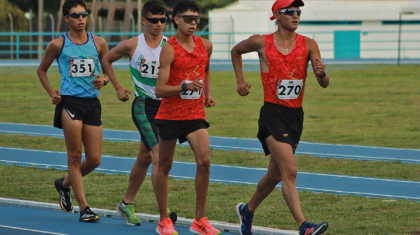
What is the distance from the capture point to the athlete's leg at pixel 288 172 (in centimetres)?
538

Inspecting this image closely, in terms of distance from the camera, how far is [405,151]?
1189 centimetres

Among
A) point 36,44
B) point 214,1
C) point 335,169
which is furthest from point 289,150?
point 214,1

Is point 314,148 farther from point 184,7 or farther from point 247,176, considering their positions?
point 184,7

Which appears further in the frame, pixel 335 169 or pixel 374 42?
pixel 374 42

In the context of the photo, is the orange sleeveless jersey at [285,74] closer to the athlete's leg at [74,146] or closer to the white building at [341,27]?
the athlete's leg at [74,146]

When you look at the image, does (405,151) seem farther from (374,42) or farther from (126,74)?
(374,42)

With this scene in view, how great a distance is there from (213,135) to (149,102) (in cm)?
766

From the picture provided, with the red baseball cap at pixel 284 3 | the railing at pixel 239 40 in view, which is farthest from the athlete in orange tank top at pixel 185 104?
the railing at pixel 239 40

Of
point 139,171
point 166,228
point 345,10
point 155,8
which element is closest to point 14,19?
point 345,10

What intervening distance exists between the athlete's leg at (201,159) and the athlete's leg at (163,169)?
0.70ft

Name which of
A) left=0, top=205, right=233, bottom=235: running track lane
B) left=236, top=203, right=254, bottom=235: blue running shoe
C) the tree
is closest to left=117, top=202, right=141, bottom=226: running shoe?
left=0, top=205, right=233, bottom=235: running track lane

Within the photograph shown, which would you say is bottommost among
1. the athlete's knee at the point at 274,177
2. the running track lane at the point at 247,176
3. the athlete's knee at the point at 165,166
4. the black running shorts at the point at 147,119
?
the running track lane at the point at 247,176

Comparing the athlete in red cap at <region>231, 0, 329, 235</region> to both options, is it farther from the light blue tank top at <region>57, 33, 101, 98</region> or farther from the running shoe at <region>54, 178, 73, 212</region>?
the running shoe at <region>54, 178, 73, 212</region>

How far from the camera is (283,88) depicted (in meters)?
5.62
